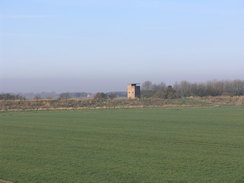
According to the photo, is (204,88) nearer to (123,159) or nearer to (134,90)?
(134,90)

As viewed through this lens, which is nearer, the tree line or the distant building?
the distant building

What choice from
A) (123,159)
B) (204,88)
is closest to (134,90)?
(204,88)

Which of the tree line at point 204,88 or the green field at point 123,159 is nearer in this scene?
the green field at point 123,159

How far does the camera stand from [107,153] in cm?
1525

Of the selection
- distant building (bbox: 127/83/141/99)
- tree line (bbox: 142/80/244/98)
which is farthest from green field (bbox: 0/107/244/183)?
tree line (bbox: 142/80/244/98)

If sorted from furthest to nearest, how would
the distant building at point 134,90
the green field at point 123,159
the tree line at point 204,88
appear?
1. the tree line at point 204,88
2. the distant building at point 134,90
3. the green field at point 123,159

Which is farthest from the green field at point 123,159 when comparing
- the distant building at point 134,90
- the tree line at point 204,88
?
the tree line at point 204,88

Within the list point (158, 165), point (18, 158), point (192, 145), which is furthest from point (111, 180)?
point (192, 145)

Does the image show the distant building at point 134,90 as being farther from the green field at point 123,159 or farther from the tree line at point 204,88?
the green field at point 123,159

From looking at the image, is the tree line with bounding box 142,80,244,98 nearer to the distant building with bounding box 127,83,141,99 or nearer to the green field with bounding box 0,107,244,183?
the distant building with bounding box 127,83,141,99

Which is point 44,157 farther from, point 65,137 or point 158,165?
point 65,137

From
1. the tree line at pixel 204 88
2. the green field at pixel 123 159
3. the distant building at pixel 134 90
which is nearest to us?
the green field at pixel 123 159

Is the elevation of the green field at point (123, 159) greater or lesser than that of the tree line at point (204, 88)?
lesser

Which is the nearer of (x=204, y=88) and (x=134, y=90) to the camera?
(x=134, y=90)
